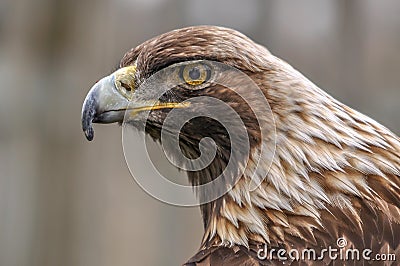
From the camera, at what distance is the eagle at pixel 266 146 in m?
1.35

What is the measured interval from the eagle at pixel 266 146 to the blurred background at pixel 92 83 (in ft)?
3.54

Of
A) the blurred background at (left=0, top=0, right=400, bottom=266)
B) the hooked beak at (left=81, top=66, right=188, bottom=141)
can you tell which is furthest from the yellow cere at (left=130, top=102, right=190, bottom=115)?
the blurred background at (left=0, top=0, right=400, bottom=266)

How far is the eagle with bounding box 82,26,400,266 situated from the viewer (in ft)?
4.42

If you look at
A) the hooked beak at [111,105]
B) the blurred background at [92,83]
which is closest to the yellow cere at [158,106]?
the hooked beak at [111,105]

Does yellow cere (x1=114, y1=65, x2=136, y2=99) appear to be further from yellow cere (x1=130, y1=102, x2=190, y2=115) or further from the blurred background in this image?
the blurred background

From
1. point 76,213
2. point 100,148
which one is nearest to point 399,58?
point 100,148

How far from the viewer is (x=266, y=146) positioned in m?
1.43

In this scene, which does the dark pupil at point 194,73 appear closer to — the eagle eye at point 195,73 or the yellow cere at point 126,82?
the eagle eye at point 195,73

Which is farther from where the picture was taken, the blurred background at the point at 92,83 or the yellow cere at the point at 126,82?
the blurred background at the point at 92,83

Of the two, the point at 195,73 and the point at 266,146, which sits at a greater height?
the point at 195,73

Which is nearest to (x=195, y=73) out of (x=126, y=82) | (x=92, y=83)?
(x=126, y=82)

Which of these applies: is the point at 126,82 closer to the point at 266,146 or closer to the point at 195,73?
the point at 195,73

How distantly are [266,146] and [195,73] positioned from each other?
0.65 ft

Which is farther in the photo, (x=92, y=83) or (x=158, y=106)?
(x=92, y=83)
